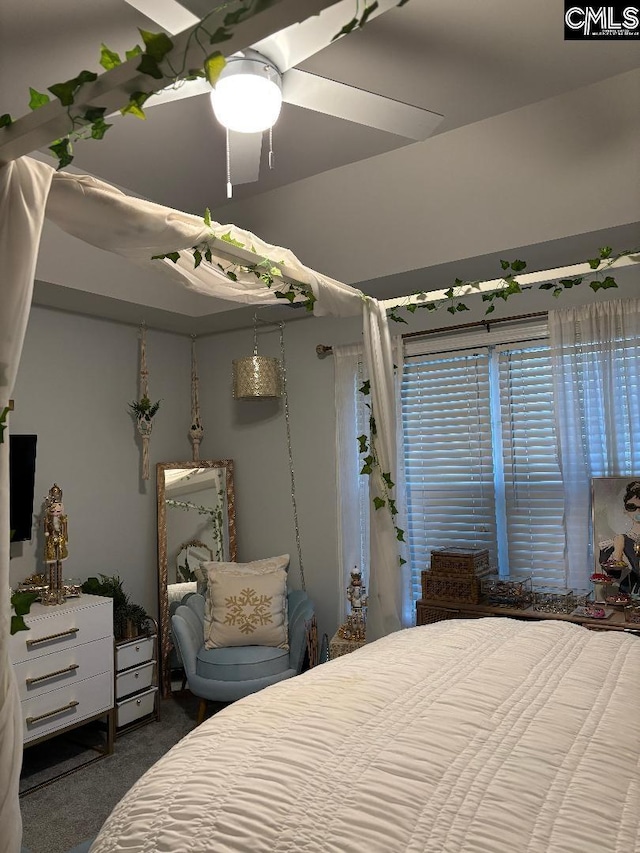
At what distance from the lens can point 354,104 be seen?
214cm

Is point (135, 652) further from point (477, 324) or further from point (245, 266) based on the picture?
point (477, 324)

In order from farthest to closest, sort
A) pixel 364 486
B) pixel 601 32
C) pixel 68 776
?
pixel 364 486, pixel 68 776, pixel 601 32

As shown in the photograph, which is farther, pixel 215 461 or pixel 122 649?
pixel 215 461

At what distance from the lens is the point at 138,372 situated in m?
4.60

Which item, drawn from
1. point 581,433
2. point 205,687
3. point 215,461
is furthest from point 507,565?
point 215,461

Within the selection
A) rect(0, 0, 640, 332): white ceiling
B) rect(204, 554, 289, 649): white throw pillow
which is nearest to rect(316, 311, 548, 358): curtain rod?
Answer: rect(0, 0, 640, 332): white ceiling

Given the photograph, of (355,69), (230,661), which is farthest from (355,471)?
(355,69)

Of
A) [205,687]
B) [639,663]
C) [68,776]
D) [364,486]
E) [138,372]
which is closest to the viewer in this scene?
[639,663]

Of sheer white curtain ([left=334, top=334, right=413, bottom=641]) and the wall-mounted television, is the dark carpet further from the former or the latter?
sheer white curtain ([left=334, top=334, right=413, bottom=641])

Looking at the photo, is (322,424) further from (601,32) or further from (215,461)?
(601,32)

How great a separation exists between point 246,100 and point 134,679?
319cm

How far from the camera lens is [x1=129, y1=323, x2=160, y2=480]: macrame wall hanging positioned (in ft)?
14.8

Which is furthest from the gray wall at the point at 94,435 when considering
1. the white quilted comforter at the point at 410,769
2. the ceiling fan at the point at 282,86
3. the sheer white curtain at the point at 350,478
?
the white quilted comforter at the point at 410,769

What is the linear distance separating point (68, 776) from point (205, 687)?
0.78m
